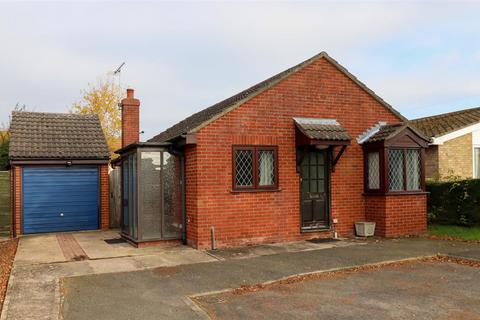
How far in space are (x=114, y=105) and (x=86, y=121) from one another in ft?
60.8

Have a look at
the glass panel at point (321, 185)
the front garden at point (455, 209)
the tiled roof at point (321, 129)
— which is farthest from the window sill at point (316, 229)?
the front garden at point (455, 209)

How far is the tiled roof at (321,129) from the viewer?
10.9m

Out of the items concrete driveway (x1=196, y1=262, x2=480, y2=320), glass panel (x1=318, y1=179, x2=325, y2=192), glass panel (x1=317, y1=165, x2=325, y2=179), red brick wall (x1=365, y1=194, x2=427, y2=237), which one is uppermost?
glass panel (x1=317, y1=165, x2=325, y2=179)

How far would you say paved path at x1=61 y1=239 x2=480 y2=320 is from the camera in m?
5.84

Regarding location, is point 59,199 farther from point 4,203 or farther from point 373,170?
point 373,170

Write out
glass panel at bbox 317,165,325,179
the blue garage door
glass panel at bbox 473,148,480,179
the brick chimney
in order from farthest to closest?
glass panel at bbox 473,148,480,179 → the brick chimney → the blue garage door → glass panel at bbox 317,165,325,179

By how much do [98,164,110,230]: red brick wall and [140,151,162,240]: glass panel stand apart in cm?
482

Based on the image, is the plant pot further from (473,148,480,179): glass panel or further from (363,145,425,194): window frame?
(473,148,480,179): glass panel

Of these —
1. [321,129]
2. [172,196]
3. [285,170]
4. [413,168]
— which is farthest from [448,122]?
[172,196]

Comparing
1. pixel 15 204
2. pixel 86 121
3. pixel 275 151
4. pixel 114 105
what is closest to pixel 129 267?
pixel 275 151

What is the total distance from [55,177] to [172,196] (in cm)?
545

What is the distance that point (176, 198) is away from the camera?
437 inches

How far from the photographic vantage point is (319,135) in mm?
10852

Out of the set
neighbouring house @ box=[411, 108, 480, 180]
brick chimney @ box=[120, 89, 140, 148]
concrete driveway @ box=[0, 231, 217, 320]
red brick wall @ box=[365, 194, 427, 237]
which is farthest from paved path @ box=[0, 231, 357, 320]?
neighbouring house @ box=[411, 108, 480, 180]
